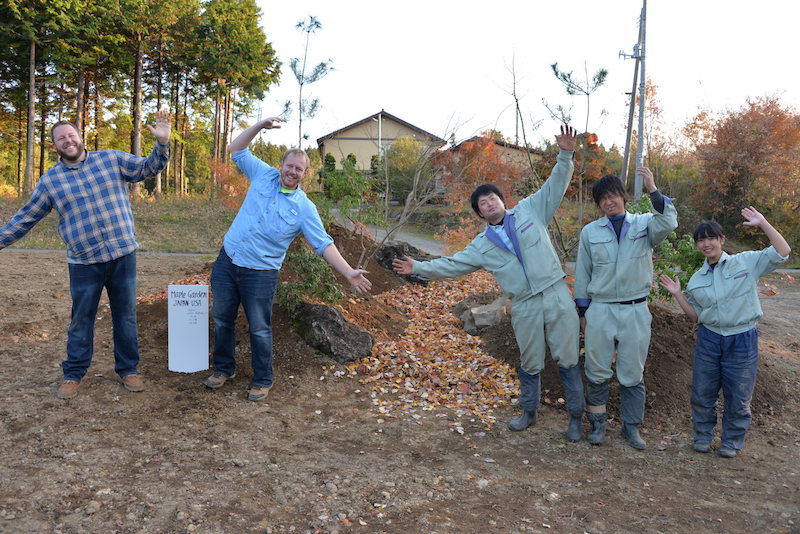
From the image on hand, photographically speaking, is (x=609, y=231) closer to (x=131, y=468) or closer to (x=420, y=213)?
(x=131, y=468)

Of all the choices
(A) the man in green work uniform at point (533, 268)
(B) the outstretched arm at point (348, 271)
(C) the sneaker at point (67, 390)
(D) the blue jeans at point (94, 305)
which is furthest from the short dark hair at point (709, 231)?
(C) the sneaker at point (67, 390)

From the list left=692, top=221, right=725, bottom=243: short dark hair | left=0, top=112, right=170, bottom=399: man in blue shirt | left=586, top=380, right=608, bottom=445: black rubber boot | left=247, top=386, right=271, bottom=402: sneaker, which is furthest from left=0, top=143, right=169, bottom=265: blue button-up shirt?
left=692, top=221, right=725, bottom=243: short dark hair

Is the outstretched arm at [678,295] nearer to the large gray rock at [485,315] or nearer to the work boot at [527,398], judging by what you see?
the work boot at [527,398]

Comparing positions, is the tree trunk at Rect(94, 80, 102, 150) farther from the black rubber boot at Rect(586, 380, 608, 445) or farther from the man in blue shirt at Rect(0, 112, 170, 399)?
the black rubber boot at Rect(586, 380, 608, 445)

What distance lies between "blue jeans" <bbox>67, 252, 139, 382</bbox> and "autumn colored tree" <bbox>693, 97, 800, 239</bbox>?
1847 centimetres

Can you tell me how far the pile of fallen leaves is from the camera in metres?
4.12

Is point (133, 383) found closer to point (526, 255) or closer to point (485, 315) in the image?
point (526, 255)

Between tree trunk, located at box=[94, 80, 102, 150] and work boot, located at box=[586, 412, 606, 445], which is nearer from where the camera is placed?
work boot, located at box=[586, 412, 606, 445]

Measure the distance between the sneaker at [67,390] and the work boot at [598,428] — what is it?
3338 millimetres

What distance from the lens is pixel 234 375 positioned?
14.2 ft

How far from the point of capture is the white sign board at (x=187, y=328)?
423cm

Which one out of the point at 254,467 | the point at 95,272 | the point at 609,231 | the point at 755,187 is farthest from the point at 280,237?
the point at 755,187

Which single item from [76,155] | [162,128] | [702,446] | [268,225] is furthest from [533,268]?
[76,155]

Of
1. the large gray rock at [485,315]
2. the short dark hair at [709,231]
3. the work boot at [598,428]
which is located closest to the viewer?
the short dark hair at [709,231]
